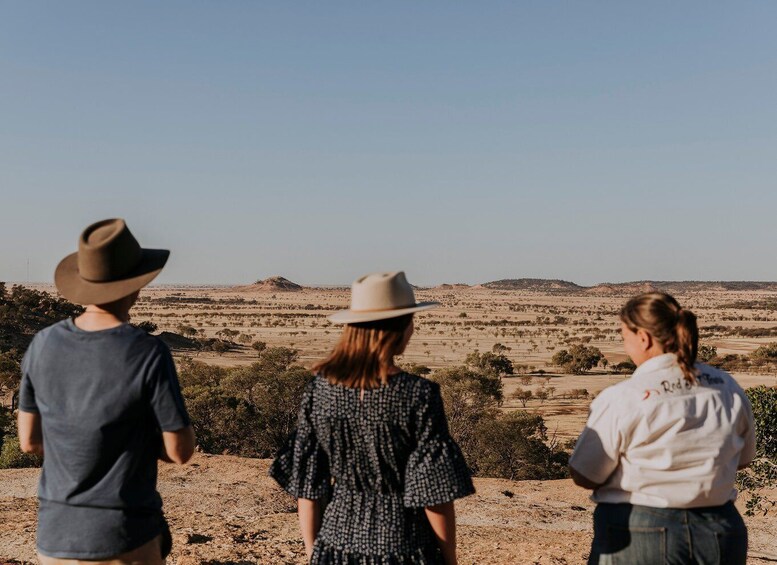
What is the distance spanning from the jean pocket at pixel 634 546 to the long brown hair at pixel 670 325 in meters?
0.55

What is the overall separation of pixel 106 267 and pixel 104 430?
0.58 meters

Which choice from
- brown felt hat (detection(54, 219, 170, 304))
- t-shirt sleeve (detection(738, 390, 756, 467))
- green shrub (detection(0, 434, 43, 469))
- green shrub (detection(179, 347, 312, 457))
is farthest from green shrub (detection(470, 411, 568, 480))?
brown felt hat (detection(54, 219, 170, 304))

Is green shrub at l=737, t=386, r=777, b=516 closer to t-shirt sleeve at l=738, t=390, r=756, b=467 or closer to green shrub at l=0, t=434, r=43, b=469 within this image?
t-shirt sleeve at l=738, t=390, r=756, b=467

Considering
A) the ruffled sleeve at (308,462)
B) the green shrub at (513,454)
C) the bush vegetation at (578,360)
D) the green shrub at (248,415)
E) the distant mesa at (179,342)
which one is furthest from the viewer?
the distant mesa at (179,342)

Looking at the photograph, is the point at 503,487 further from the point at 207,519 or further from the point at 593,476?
the point at 593,476

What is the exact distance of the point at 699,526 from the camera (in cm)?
268

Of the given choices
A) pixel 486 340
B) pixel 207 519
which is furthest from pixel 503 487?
pixel 486 340

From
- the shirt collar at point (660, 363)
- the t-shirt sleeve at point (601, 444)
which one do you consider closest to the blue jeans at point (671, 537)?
the t-shirt sleeve at point (601, 444)

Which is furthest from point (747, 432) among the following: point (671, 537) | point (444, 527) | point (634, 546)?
point (444, 527)

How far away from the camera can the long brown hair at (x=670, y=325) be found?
2.69 m

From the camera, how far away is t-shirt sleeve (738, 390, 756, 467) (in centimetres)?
279

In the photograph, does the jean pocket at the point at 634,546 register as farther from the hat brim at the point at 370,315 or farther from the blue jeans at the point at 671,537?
the hat brim at the point at 370,315

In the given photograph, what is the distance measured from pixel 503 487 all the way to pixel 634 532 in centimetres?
1198

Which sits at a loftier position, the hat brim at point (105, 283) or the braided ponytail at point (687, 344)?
the hat brim at point (105, 283)
